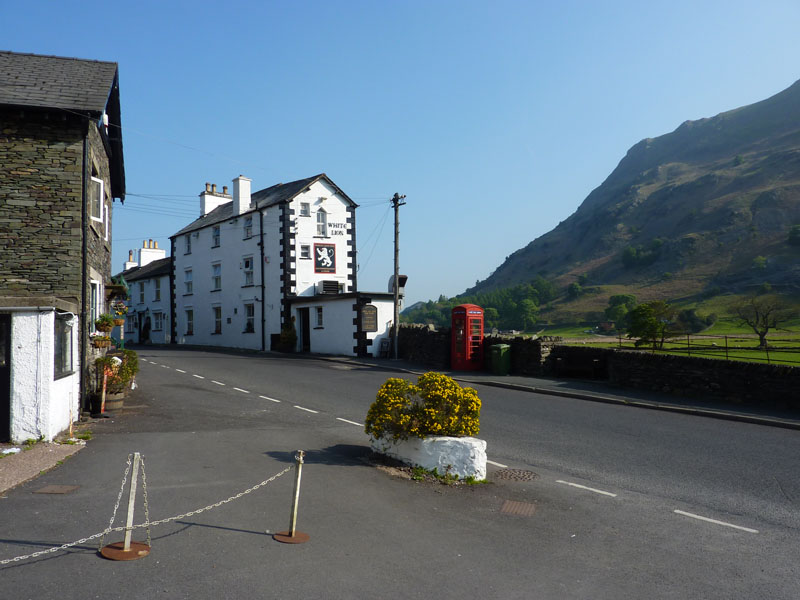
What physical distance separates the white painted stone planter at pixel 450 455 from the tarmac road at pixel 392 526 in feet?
1.02

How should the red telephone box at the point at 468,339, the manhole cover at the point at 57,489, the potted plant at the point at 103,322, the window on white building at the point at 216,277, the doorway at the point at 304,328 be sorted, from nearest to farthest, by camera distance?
the manhole cover at the point at 57,489 < the potted plant at the point at 103,322 < the red telephone box at the point at 468,339 < the doorway at the point at 304,328 < the window on white building at the point at 216,277

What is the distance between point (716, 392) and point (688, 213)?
204228mm

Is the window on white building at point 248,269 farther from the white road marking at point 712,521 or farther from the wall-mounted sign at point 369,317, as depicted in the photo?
the white road marking at point 712,521

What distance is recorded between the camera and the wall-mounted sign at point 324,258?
3538 cm

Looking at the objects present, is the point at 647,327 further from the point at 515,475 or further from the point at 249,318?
the point at 515,475

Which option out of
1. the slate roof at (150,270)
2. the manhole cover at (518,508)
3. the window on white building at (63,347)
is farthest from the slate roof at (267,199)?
the manhole cover at (518,508)

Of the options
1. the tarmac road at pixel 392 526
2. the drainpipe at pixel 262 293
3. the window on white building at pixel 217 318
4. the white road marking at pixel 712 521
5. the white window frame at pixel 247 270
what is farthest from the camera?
the window on white building at pixel 217 318

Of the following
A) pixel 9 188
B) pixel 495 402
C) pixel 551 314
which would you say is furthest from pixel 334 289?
pixel 551 314

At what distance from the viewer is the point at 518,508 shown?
6.93 m

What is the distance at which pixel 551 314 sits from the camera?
550 feet

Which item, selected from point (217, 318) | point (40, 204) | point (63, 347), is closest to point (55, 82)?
point (40, 204)

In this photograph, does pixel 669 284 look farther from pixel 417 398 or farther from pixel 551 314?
pixel 417 398

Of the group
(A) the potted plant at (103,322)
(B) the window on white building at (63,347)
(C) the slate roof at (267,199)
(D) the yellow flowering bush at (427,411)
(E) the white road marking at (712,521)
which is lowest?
(E) the white road marking at (712,521)

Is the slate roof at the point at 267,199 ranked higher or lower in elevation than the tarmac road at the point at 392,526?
higher
